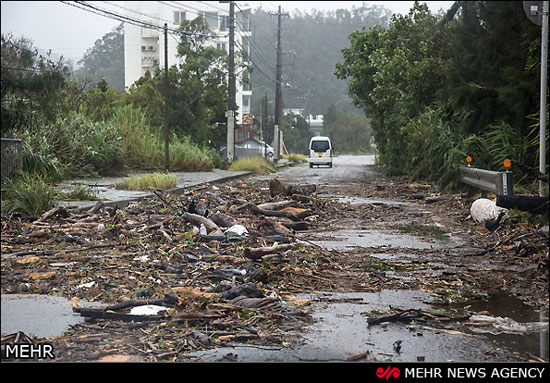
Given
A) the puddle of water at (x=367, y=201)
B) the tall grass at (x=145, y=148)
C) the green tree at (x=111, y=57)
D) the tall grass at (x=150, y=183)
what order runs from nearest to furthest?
the puddle of water at (x=367, y=201) → the tall grass at (x=150, y=183) → the tall grass at (x=145, y=148) → the green tree at (x=111, y=57)

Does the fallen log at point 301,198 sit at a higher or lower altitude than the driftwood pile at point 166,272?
lower

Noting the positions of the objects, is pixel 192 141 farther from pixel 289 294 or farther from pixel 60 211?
pixel 289 294

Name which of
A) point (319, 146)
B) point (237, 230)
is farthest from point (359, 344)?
point (319, 146)

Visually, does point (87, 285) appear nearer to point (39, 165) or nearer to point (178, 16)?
point (39, 165)

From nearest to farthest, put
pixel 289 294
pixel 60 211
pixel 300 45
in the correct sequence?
pixel 289 294, pixel 60 211, pixel 300 45

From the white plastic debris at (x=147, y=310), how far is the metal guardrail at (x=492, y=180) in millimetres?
7171

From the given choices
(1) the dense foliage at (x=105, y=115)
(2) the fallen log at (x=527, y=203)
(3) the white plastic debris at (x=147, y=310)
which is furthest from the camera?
(1) the dense foliage at (x=105, y=115)

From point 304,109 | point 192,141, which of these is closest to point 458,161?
point 192,141

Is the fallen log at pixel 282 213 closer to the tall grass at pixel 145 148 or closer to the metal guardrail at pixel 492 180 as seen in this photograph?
the metal guardrail at pixel 492 180

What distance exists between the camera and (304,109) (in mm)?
126750

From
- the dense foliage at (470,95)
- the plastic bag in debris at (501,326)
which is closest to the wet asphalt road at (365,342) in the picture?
the plastic bag in debris at (501,326)

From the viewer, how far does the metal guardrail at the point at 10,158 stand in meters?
12.1

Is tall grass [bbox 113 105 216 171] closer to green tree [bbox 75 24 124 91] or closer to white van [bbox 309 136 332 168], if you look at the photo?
white van [bbox 309 136 332 168]
